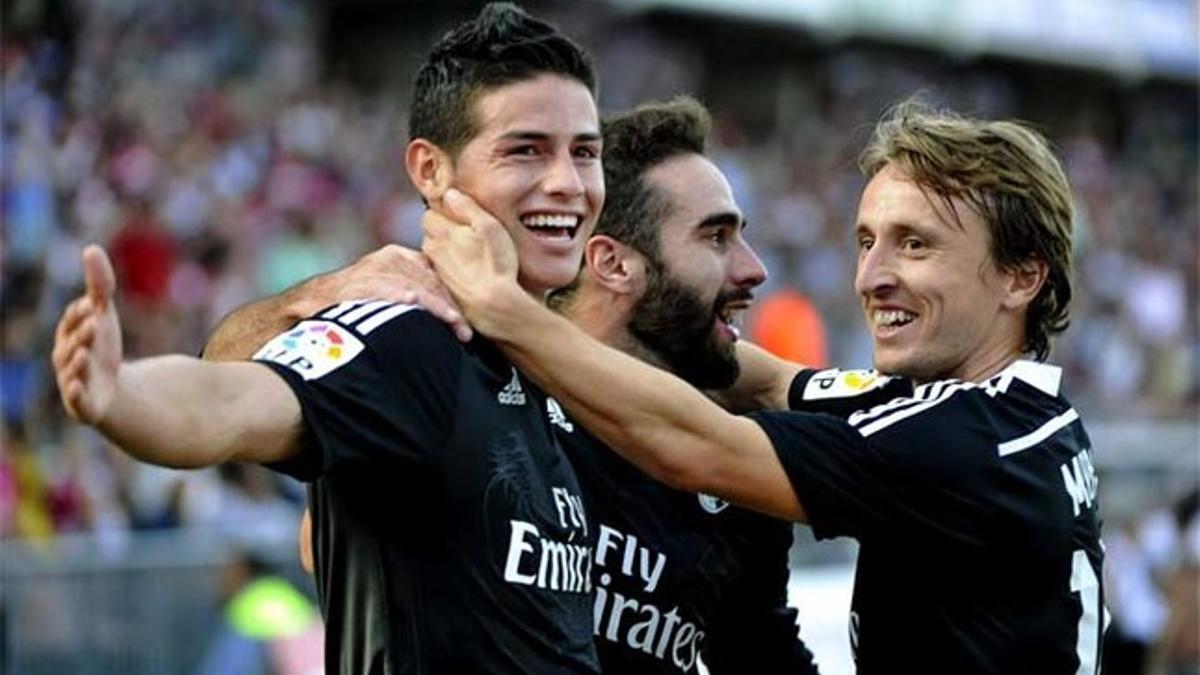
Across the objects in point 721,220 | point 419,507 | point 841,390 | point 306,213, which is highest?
point 306,213

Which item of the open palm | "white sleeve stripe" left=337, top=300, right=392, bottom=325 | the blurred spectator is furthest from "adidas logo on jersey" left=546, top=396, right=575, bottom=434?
the blurred spectator

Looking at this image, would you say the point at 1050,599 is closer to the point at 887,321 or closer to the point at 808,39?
the point at 887,321

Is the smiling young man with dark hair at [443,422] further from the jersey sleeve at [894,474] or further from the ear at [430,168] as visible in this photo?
the jersey sleeve at [894,474]

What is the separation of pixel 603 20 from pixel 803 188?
2.99m

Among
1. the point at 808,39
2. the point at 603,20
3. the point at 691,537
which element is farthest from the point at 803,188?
the point at 691,537

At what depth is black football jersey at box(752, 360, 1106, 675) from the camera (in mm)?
4957

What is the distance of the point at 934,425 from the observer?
4.99 m

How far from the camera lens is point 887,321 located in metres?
5.31

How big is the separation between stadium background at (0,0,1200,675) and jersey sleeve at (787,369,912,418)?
165 centimetres

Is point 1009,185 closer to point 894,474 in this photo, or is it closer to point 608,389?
point 894,474

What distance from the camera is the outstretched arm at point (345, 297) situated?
464 centimetres

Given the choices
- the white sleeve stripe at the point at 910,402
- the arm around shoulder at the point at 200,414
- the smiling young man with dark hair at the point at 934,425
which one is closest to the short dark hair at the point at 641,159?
the smiling young man with dark hair at the point at 934,425

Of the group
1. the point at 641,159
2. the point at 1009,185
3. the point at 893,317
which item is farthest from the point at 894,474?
the point at 641,159

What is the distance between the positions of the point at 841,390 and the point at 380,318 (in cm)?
159
